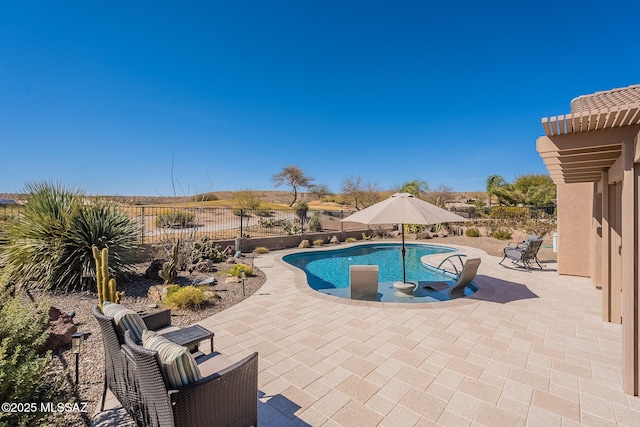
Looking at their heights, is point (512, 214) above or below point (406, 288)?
above

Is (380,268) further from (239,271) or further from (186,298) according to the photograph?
(186,298)

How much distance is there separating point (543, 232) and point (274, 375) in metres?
20.6

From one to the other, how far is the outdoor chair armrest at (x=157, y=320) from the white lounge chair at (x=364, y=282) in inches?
165

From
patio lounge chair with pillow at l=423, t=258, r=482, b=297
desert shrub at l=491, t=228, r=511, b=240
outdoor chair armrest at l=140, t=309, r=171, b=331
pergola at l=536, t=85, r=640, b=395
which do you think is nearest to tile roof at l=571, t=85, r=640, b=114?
pergola at l=536, t=85, r=640, b=395

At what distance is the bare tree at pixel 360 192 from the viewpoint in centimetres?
2891

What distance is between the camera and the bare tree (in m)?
28.9

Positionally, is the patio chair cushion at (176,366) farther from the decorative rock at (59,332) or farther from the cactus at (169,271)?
the cactus at (169,271)

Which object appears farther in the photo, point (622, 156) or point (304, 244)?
point (304, 244)

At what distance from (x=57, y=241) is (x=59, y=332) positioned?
3.27 meters

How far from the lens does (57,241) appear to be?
6098 millimetres

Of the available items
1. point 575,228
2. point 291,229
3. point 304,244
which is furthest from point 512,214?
point 291,229

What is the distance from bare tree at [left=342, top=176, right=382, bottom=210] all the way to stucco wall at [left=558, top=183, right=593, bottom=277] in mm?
20133

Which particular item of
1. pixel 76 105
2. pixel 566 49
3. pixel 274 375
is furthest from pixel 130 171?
pixel 566 49

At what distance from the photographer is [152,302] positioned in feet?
19.4
